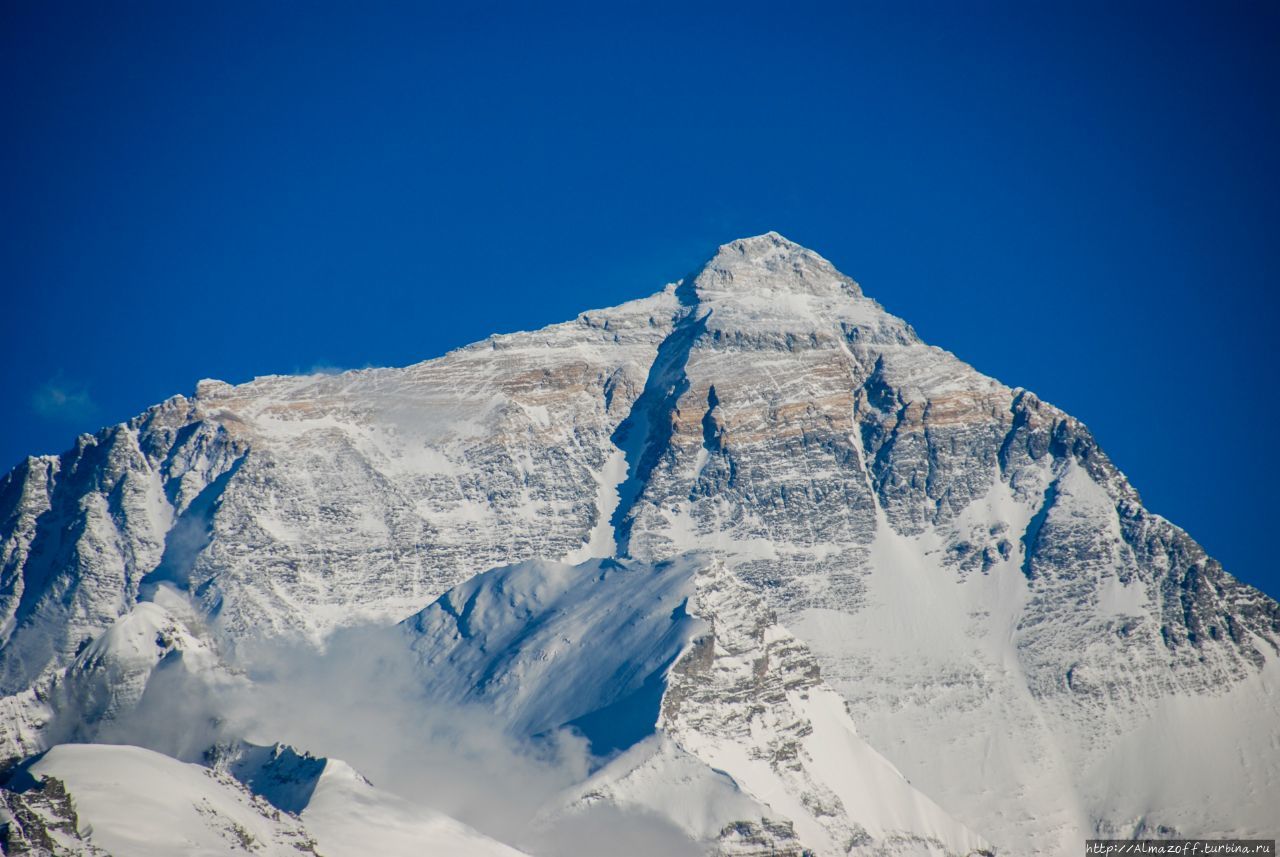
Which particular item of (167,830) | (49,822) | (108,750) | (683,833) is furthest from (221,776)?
(683,833)

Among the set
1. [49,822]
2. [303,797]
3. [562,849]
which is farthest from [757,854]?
[49,822]

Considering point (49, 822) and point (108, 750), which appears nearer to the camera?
point (49, 822)

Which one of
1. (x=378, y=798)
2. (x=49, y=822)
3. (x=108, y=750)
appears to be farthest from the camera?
(x=378, y=798)

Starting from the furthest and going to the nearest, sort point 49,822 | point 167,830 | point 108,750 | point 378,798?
point 378,798 → point 108,750 → point 167,830 → point 49,822

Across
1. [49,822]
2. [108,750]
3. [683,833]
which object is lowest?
[49,822]

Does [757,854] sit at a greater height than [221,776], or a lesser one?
greater

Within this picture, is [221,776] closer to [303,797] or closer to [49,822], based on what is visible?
[303,797]

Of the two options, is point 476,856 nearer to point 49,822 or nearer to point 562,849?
point 562,849
